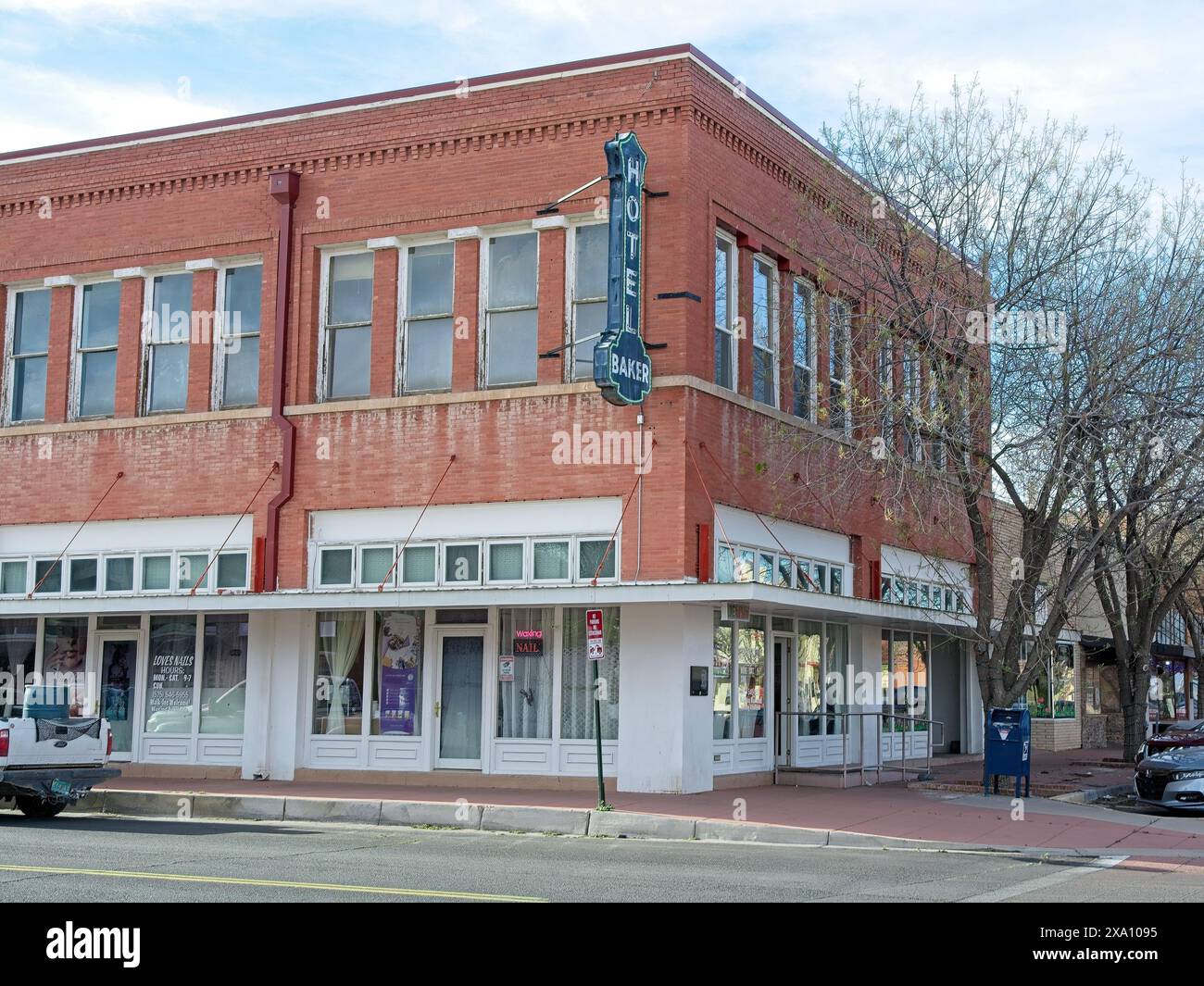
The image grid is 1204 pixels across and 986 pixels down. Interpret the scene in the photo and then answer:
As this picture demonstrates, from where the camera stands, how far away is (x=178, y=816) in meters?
19.0

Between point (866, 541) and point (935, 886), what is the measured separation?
14323mm

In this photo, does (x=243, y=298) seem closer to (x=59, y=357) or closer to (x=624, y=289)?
(x=59, y=357)

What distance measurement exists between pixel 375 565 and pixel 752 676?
6205 mm

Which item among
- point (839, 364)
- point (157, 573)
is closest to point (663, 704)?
point (839, 364)

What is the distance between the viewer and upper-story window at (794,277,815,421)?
2425cm

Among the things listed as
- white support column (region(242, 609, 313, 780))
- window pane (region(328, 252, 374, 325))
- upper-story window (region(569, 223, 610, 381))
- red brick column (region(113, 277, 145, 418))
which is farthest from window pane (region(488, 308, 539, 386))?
red brick column (region(113, 277, 145, 418))

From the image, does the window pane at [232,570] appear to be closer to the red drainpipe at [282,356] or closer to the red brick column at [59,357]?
the red drainpipe at [282,356]

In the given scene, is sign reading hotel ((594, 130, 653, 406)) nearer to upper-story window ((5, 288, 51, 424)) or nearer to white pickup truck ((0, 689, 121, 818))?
white pickup truck ((0, 689, 121, 818))

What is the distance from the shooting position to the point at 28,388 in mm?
26000

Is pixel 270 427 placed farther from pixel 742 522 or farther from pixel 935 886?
pixel 935 886

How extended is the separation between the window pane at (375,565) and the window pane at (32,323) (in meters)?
7.96

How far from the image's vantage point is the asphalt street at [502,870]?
10945 millimetres


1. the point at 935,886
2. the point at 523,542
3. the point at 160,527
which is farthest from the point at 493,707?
the point at 935,886

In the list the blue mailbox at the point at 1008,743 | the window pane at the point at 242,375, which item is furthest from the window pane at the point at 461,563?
the blue mailbox at the point at 1008,743
